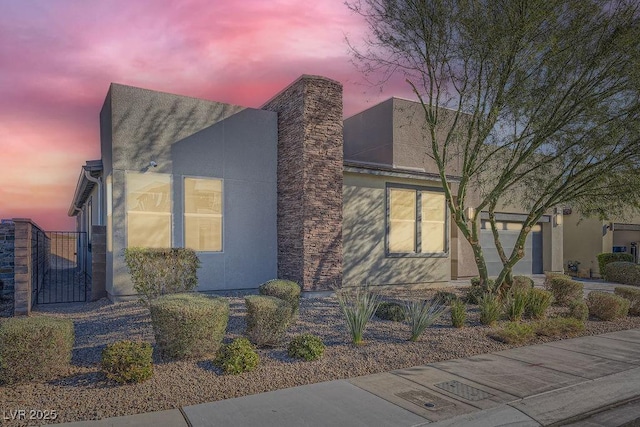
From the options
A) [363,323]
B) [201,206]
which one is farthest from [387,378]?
[201,206]

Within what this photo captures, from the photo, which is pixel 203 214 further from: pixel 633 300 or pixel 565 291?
pixel 633 300

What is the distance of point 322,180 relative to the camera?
11477 millimetres

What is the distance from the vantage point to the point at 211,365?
220 inches

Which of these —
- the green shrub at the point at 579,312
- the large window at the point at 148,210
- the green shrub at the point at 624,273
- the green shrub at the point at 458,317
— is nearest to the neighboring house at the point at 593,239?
the green shrub at the point at 624,273

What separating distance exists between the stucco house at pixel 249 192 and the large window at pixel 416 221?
0.21ft

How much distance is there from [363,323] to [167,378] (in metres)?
3.01

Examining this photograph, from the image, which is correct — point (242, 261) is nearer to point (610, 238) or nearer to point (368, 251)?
point (368, 251)

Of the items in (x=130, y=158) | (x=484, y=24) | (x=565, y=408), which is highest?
(x=484, y=24)

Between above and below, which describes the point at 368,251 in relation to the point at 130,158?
below

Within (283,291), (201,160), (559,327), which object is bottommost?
(559,327)

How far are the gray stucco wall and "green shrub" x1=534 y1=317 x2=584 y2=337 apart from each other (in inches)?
266

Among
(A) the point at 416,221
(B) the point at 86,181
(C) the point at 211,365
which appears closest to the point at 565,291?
(A) the point at 416,221

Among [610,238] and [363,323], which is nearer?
[363,323]

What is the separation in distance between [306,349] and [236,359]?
3.42 ft
